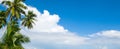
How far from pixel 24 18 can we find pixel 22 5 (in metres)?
4.08

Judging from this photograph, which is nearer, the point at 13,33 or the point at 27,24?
the point at 13,33

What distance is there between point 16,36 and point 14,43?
4.79 feet

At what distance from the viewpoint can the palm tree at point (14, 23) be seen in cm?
7706

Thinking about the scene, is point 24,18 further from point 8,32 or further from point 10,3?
point 8,32

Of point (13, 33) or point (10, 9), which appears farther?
point (10, 9)

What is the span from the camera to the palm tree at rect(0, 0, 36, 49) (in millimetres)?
77062

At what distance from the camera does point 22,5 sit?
9062 centimetres

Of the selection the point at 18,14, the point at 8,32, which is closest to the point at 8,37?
the point at 8,32

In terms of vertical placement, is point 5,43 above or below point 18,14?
below

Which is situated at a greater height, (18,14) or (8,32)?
(18,14)

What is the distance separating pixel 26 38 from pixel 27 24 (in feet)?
44.1

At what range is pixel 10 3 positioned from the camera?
89938 mm

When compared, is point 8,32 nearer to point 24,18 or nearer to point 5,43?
point 5,43

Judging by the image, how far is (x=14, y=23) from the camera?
270 feet
